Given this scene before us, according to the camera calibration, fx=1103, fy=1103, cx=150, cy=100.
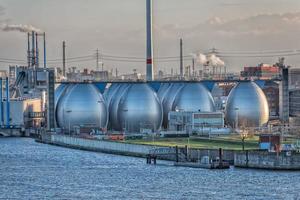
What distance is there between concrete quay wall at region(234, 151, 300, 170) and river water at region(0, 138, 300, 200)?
902mm

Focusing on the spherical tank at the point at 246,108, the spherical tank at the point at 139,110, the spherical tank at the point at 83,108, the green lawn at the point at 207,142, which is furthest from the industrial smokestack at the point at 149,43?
the green lawn at the point at 207,142

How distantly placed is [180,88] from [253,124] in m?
5.53

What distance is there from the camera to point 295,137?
5591 cm

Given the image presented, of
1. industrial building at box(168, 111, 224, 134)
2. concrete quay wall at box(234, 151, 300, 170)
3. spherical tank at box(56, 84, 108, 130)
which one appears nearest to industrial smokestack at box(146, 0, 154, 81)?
spherical tank at box(56, 84, 108, 130)

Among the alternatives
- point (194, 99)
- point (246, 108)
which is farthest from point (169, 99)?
point (246, 108)

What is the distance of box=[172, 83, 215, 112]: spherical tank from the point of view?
6786 cm

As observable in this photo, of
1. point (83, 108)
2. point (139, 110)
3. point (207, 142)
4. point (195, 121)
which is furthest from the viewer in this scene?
point (83, 108)

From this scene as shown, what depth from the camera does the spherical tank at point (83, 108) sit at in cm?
6719

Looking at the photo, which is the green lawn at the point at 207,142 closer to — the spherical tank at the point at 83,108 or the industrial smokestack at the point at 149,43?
the spherical tank at the point at 83,108

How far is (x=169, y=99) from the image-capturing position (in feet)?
230

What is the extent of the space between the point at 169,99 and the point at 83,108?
6.17 meters

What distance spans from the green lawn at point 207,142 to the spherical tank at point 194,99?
896 cm

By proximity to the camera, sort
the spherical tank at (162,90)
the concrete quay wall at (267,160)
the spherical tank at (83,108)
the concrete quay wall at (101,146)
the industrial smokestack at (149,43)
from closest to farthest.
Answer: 1. the concrete quay wall at (267,160)
2. the concrete quay wall at (101,146)
3. the spherical tank at (83,108)
4. the spherical tank at (162,90)
5. the industrial smokestack at (149,43)

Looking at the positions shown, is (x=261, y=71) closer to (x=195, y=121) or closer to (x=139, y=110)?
(x=139, y=110)
